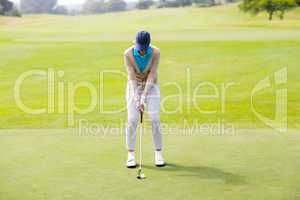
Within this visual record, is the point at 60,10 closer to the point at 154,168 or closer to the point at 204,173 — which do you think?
the point at 154,168

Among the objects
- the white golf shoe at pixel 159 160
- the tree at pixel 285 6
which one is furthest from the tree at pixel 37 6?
the white golf shoe at pixel 159 160

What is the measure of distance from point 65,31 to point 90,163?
45.4ft

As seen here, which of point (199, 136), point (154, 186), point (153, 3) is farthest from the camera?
point (153, 3)

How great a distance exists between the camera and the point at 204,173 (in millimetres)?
5254

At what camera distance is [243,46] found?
16.7 m

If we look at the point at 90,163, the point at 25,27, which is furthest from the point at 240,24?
the point at 90,163

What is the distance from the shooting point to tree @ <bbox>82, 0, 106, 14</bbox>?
20453 mm

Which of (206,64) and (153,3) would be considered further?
(153,3)

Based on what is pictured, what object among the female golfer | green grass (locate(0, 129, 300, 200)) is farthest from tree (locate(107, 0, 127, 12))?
the female golfer

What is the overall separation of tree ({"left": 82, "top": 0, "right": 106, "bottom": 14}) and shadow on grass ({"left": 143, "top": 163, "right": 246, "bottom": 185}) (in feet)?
50.4

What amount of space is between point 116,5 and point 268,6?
5620 mm

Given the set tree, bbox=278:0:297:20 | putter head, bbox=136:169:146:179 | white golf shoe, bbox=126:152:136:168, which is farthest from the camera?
tree, bbox=278:0:297:20

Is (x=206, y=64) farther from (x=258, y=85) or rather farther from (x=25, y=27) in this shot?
(x=25, y=27)

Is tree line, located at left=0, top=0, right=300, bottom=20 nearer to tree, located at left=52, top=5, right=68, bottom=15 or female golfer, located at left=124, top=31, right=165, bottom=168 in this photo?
tree, located at left=52, top=5, right=68, bottom=15
